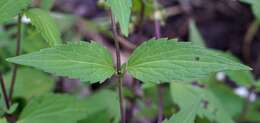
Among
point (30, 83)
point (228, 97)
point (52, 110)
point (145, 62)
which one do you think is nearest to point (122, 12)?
point (145, 62)

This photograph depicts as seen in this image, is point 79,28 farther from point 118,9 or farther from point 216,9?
point 118,9

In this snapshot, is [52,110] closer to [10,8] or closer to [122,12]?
[10,8]

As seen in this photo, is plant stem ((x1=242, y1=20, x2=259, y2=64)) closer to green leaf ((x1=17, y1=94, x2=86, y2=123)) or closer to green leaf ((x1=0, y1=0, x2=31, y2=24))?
green leaf ((x1=17, y1=94, x2=86, y2=123))

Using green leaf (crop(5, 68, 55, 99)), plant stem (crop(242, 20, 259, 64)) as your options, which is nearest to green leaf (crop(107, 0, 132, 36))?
green leaf (crop(5, 68, 55, 99))

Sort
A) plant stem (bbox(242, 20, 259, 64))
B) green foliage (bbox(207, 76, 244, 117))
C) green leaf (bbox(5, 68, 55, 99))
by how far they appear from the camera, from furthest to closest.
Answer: plant stem (bbox(242, 20, 259, 64))
green foliage (bbox(207, 76, 244, 117))
green leaf (bbox(5, 68, 55, 99))

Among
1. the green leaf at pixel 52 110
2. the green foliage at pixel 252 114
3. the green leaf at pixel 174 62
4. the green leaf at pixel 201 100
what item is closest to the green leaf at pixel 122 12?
the green leaf at pixel 174 62

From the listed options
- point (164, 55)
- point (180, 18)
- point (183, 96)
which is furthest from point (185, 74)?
point (180, 18)
